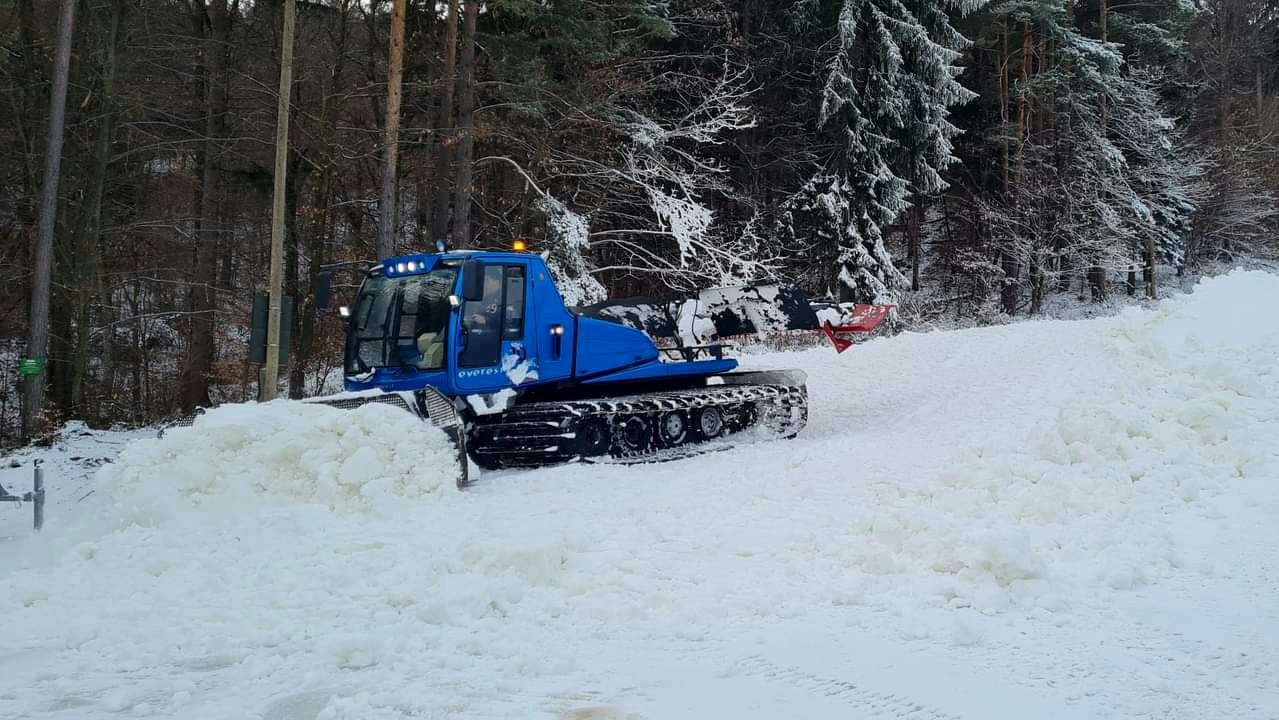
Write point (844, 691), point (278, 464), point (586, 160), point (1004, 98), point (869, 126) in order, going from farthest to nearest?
point (1004, 98) → point (869, 126) → point (586, 160) → point (278, 464) → point (844, 691)

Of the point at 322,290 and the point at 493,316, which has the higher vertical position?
the point at 322,290

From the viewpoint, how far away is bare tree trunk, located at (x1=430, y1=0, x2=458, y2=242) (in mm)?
17016

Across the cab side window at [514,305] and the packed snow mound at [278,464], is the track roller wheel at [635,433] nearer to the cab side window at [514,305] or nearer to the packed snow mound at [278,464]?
the cab side window at [514,305]

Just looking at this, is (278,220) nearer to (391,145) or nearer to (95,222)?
(391,145)

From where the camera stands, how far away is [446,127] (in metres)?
17.6

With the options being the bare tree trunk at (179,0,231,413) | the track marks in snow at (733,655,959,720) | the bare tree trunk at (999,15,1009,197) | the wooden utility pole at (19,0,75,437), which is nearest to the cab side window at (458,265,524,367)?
the track marks in snow at (733,655,959,720)

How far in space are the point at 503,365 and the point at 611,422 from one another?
1484 millimetres

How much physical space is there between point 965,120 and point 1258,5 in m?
16.9

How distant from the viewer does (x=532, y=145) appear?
18719 millimetres

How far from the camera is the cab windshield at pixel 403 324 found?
10.5 meters

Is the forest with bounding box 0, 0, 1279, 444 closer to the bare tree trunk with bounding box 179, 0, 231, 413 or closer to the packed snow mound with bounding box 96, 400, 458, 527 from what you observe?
the bare tree trunk with bounding box 179, 0, 231, 413

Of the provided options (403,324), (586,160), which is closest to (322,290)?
(403,324)

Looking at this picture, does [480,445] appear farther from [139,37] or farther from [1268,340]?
[139,37]

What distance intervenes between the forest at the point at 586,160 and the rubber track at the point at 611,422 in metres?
1.90
